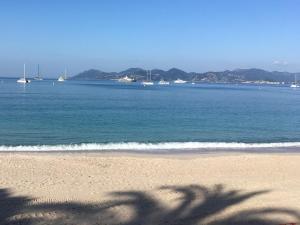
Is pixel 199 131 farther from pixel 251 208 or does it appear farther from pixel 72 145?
pixel 251 208

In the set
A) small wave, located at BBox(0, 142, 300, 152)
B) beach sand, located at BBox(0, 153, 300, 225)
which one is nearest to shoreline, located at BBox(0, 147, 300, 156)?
small wave, located at BBox(0, 142, 300, 152)

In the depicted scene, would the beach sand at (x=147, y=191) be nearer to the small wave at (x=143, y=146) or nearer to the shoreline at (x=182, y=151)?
the shoreline at (x=182, y=151)

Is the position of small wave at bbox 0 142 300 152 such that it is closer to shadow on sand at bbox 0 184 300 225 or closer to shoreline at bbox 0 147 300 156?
shoreline at bbox 0 147 300 156

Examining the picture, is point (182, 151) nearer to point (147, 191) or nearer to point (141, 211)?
point (147, 191)

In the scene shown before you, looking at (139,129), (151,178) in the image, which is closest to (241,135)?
(139,129)

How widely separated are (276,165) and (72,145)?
12170 mm

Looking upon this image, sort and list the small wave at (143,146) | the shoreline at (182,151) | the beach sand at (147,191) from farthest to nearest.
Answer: the small wave at (143,146) < the shoreline at (182,151) < the beach sand at (147,191)

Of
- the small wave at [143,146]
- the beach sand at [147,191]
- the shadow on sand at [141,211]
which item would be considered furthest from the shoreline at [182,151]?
the shadow on sand at [141,211]

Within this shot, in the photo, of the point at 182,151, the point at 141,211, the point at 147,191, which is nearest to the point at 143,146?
the point at 182,151

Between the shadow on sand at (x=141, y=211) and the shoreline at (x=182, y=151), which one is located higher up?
the shadow on sand at (x=141, y=211)

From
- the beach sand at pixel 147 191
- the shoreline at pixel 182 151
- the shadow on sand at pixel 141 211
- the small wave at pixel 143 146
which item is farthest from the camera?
the small wave at pixel 143 146

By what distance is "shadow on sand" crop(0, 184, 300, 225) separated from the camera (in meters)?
10.9

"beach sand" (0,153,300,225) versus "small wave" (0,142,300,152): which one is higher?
"beach sand" (0,153,300,225)

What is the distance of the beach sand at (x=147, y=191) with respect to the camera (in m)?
11.3
